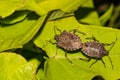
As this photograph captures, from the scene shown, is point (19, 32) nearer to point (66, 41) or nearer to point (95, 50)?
point (66, 41)

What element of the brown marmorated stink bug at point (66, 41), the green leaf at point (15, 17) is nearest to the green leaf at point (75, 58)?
the brown marmorated stink bug at point (66, 41)

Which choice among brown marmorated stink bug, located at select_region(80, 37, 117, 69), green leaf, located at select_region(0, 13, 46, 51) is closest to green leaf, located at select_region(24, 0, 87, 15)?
green leaf, located at select_region(0, 13, 46, 51)

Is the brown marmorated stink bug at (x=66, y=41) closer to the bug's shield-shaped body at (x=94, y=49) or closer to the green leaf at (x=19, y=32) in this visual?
the bug's shield-shaped body at (x=94, y=49)

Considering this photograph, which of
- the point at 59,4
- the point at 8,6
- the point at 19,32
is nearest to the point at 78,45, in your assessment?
the point at 59,4

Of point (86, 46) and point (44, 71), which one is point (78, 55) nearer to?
point (86, 46)

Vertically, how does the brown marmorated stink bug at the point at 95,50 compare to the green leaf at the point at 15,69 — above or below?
below

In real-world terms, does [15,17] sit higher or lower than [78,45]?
higher
